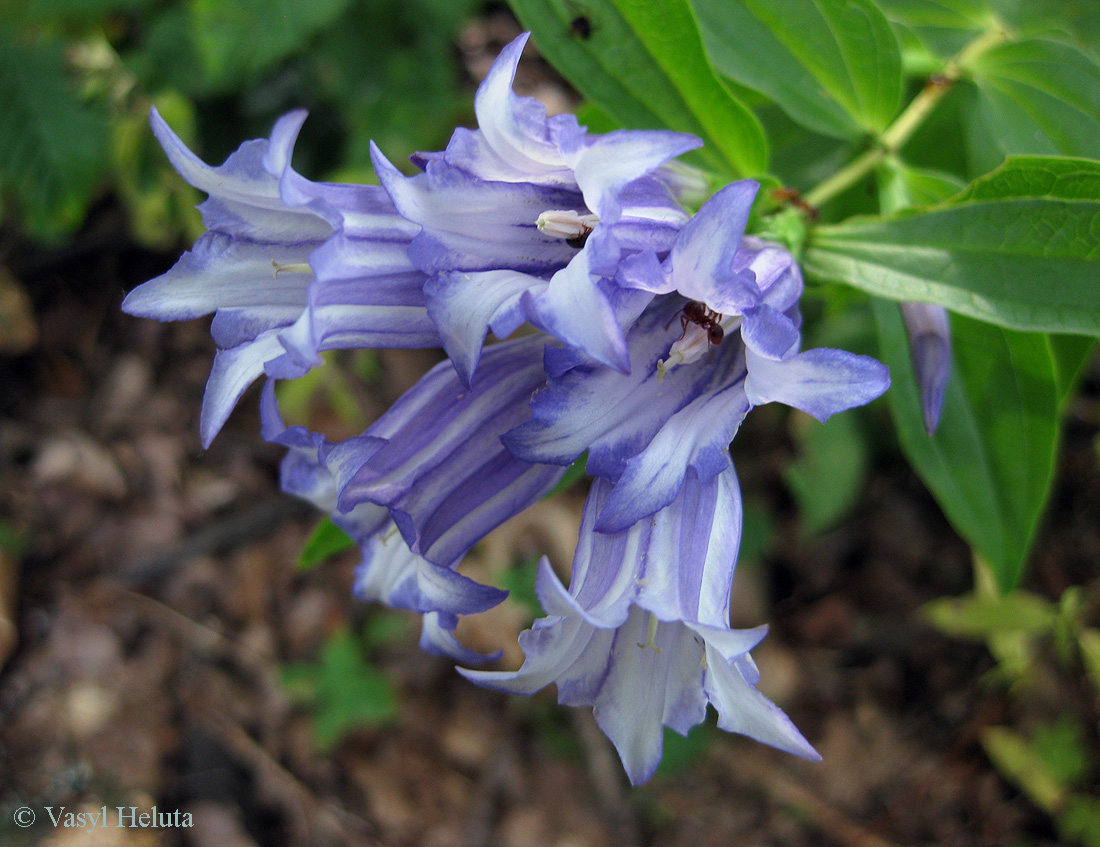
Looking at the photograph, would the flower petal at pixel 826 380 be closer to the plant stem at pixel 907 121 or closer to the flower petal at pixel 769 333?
the flower petal at pixel 769 333

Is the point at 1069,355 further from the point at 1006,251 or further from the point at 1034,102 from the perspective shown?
the point at 1006,251

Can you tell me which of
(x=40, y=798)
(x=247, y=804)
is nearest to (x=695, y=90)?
(x=247, y=804)

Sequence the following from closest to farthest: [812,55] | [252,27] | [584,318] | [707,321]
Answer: [584,318], [707,321], [812,55], [252,27]

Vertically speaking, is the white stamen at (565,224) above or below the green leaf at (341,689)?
above

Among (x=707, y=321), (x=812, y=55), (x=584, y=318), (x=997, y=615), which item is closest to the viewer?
(x=584, y=318)

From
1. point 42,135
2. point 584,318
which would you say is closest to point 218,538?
point 42,135

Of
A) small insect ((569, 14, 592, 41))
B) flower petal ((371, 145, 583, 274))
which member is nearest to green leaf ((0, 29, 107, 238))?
small insect ((569, 14, 592, 41))

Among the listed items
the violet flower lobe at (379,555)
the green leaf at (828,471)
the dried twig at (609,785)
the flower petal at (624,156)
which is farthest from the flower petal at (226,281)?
the dried twig at (609,785)
